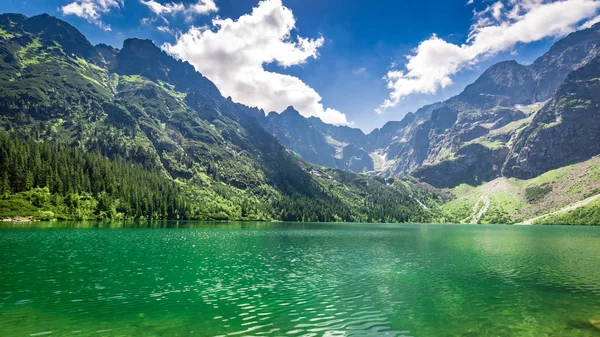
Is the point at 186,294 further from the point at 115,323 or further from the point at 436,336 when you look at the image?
the point at 436,336

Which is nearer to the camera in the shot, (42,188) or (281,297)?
(281,297)

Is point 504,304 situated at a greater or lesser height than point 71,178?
lesser

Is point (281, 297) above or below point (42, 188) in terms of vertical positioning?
below

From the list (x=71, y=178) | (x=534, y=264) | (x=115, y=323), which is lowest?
(x=534, y=264)

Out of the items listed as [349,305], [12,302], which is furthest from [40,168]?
[349,305]

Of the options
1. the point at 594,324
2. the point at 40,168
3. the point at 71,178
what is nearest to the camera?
the point at 594,324

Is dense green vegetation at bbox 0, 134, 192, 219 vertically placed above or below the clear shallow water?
above

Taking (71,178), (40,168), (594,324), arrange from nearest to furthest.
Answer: (594,324) < (40,168) < (71,178)

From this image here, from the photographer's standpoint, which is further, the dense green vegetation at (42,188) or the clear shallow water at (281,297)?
the dense green vegetation at (42,188)

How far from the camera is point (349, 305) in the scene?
3328 cm

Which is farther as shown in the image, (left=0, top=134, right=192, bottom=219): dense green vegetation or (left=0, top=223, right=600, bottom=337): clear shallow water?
(left=0, top=134, right=192, bottom=219): dense green vegetation

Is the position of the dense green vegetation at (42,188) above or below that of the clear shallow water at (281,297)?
above

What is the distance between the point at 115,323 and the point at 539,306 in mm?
39686

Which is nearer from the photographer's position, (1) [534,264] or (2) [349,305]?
(2) [349,305]
